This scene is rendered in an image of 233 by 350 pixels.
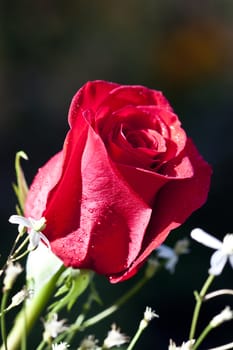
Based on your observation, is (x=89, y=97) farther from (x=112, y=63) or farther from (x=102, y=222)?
(x=112, y=63)

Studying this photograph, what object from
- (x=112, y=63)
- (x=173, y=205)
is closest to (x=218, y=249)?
(x=173, y=205)

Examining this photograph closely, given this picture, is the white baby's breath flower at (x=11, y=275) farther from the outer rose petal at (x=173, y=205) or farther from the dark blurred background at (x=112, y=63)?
the dark blurred background at (x=112, y=63)

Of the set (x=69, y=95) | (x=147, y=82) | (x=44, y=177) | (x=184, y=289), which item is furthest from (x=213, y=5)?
(x=44, y=177)

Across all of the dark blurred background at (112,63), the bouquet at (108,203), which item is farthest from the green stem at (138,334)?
the dark blurred background at (112,63)

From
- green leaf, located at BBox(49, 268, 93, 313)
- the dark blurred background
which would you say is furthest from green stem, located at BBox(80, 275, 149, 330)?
the dark blurred background

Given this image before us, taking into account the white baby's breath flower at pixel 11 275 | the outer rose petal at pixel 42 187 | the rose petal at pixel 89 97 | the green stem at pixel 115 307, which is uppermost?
the rose petal at pixel 89 97

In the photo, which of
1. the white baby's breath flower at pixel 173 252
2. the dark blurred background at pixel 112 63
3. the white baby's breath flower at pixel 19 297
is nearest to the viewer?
the white baby's breath flower at pixel 19 297

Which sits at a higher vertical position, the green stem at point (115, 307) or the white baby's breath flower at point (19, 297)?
the white baby's breath flower at point (19, 297)
